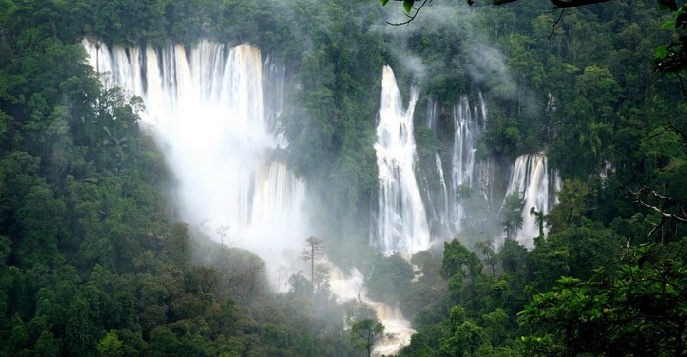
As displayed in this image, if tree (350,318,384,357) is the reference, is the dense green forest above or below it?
above

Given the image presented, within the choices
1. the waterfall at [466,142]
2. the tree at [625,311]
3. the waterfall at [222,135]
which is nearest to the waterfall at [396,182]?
the waterfall at [466,142]

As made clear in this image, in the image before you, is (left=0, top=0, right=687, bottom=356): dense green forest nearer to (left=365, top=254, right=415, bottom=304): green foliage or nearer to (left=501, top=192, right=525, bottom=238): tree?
(left=365, top=254, right=415, bottom=304): green foliage

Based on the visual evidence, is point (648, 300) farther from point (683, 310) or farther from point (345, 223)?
point (345, 223)

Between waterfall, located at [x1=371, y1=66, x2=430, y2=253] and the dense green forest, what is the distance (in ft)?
1.98

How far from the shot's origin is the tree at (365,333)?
26.5m

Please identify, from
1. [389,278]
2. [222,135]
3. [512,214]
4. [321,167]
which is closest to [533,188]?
[512,214]

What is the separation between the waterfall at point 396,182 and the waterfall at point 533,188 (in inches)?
148

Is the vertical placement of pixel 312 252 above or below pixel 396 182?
below

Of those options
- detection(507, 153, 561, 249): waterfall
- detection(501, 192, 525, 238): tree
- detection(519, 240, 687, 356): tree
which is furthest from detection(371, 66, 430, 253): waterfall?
detection(519, 240, 687, 356): tree

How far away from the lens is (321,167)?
3619cm

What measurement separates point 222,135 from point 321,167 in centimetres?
413

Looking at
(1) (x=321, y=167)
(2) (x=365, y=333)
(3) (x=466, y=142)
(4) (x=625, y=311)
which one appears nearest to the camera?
(4) (x=625, y=311)

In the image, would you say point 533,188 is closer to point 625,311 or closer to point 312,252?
point 312,252

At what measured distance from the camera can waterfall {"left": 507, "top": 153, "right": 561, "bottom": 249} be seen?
115ft
